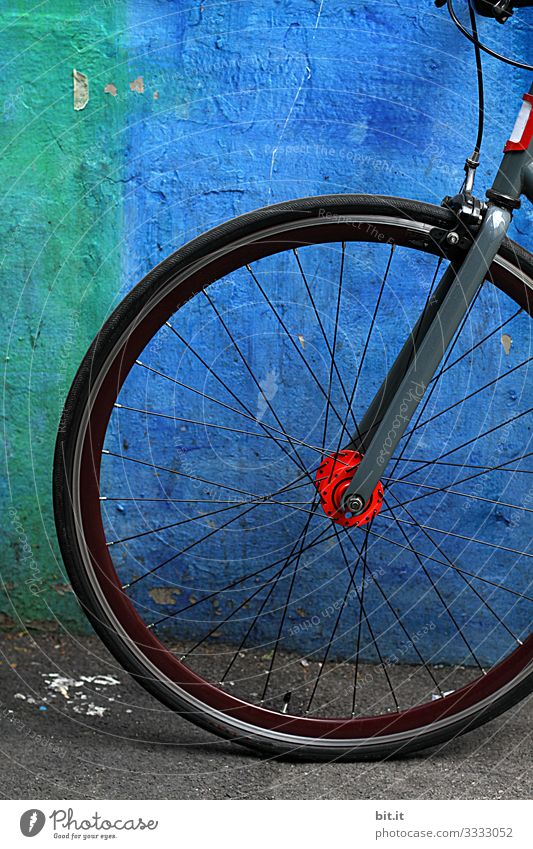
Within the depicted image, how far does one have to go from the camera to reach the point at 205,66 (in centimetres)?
182

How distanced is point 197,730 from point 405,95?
125cm

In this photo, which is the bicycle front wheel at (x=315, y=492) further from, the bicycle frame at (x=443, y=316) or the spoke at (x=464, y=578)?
the bicycle frame at (x=443, y=316)

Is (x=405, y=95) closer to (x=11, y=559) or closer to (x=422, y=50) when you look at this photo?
(x=422, y=50)

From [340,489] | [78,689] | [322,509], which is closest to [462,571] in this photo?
[322,509]

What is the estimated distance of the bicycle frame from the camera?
60.2 inches

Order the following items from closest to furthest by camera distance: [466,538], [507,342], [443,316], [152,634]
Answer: [443,316], [152,634], [466,538], [507,342]

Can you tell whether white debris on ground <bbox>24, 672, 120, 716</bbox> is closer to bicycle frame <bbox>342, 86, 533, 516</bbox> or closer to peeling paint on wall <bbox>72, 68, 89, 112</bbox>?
bicycle frame <bbox>342, 86, 533, 516</bbox>

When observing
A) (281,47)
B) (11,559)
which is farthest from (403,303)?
(11,559)

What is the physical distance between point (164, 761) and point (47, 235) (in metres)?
1.01

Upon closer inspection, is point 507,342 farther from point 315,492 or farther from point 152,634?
point 152,634

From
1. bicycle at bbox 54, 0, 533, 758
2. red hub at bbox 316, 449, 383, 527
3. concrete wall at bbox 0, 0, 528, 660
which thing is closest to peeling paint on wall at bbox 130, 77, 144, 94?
concrete wall at bbox 0, 0, 528, 660

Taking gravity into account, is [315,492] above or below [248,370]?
below

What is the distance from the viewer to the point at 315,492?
186cm

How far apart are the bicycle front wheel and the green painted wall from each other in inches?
5.8
